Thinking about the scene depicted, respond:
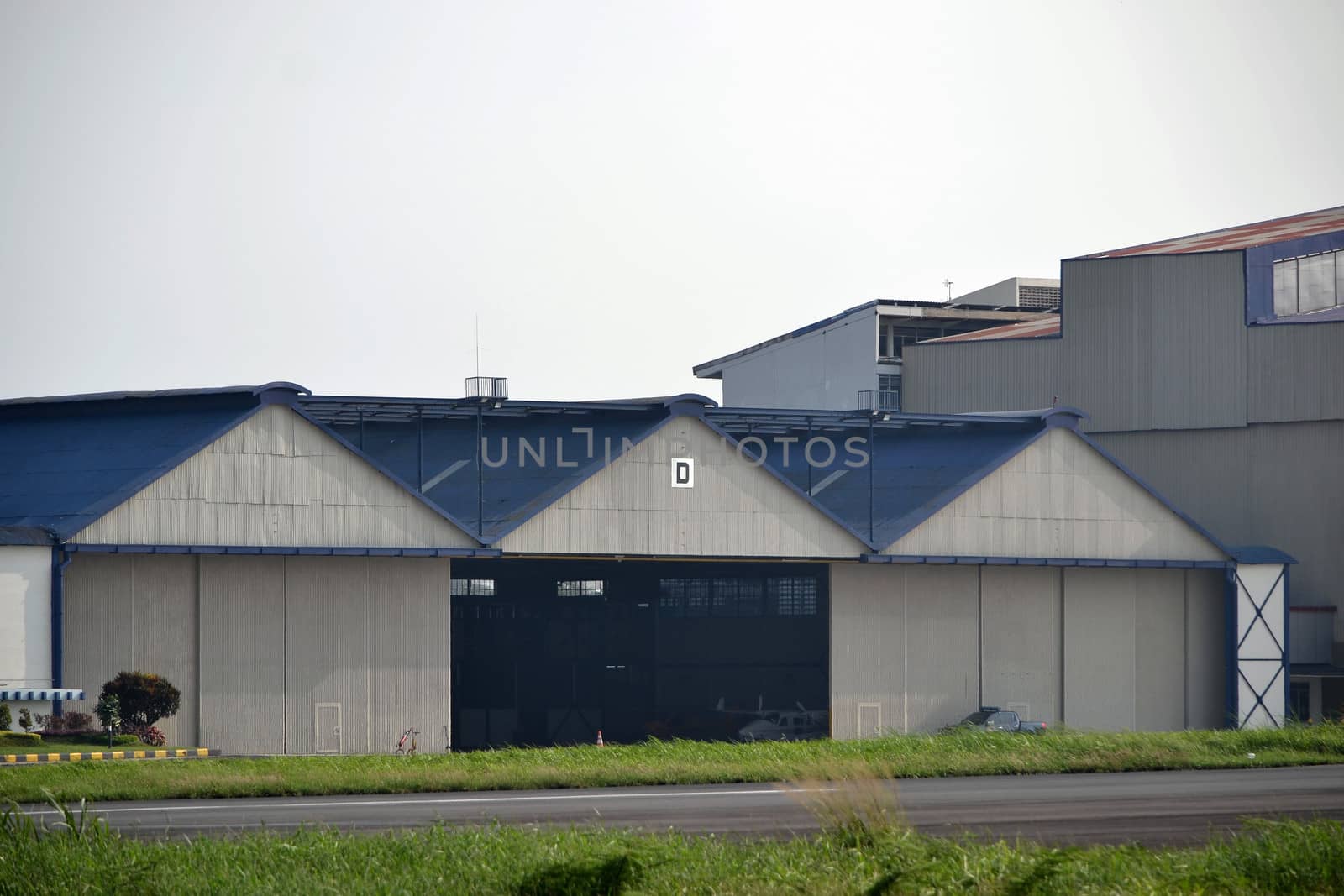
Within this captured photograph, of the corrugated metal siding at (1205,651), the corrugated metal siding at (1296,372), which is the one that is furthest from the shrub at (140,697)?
the corrugated metal siding at (1296,372)

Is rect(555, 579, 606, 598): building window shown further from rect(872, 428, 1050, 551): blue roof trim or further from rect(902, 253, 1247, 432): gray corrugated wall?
rect(902, 253, 1247, 432): gray corrugated wall

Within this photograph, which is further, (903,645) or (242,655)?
(903,645)

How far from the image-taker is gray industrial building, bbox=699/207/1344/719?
5597cm

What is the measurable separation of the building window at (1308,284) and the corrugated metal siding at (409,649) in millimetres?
34601

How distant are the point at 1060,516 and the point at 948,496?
4.10m

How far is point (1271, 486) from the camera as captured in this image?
5709cm

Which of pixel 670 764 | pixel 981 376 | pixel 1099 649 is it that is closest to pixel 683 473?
pixel 1099 649

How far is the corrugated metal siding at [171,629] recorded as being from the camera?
3803 centimetres

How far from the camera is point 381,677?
1596 inches

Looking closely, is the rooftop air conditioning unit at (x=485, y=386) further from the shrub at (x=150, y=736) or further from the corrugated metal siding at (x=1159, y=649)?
the corrugated metal siding at (x=1159, y=649)

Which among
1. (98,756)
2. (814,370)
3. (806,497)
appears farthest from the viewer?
(814,370)

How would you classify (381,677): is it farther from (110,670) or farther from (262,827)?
(262,827)

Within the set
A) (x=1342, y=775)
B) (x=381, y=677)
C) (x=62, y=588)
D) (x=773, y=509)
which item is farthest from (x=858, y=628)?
(x=62, y=588)

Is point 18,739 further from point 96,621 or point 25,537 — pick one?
point 25,537
